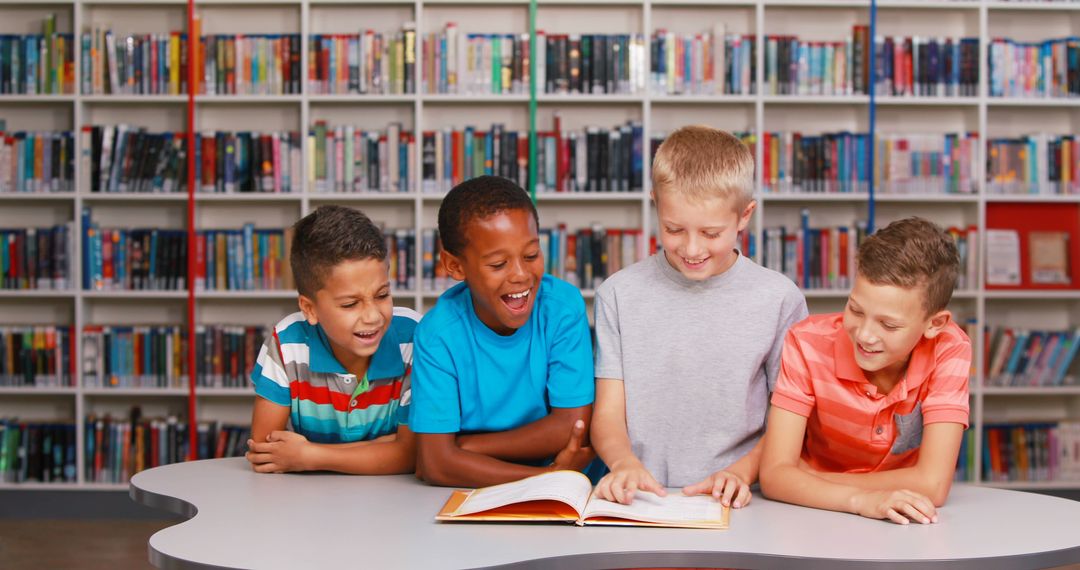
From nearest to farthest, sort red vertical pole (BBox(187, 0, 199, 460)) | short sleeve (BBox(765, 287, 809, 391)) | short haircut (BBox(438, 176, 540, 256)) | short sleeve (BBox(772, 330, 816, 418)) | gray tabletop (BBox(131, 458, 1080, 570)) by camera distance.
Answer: gray tabletop (BBox(131, 458, 1080, 570)) < short sleeve (BBox(772, 330, 816, 418)) < short haircut (BBox(438, 176, 540, 256)) < short sleeve (BBox(765, 287, 809, 391)) < red vertical pole (BBox(187, 0, 199, 460))

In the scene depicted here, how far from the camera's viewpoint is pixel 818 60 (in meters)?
4.25

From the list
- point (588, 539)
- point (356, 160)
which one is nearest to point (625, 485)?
point (588, 539)

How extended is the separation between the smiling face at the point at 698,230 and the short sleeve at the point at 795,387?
219 millimetres

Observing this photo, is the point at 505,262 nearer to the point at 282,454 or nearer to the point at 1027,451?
the point at 282,454

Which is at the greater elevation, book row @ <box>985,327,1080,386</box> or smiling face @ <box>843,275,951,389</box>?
smiling face @ <box>843,275,951,389</box>

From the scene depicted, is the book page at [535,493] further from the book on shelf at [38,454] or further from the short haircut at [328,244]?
the book on shelf at [38,454]

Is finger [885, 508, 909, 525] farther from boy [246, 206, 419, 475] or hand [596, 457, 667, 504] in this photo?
boy [246, 206, 419, 475]

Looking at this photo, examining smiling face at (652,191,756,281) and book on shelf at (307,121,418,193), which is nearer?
smiling face at (652,191,756,281)

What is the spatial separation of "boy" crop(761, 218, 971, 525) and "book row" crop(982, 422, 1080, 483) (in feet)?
9.95

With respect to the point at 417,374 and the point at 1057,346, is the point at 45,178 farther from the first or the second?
the point at 1057,346

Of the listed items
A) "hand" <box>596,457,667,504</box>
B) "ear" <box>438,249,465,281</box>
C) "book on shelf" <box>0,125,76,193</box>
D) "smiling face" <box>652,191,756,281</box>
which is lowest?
"hand" <box>596,457,667,504</box>

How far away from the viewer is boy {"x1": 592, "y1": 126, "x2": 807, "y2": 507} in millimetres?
1761

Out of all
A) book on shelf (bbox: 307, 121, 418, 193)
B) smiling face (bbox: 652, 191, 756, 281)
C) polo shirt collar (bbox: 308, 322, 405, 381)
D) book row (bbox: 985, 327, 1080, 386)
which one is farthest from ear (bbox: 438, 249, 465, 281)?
book row (bbox: 985, 327, 1080, 386)

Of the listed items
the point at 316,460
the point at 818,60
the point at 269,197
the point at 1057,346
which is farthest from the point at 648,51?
the point at 316,460
